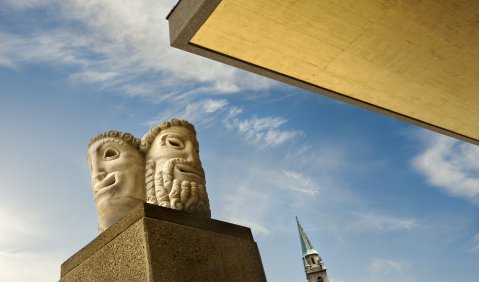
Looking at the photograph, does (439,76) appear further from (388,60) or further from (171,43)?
(171,43)

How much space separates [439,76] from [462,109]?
117 cm

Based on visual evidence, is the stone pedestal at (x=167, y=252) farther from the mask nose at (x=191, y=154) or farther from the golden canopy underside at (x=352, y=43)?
the golden canopy underside at (x=352, y=43)

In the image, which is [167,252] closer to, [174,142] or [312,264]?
[174,142]

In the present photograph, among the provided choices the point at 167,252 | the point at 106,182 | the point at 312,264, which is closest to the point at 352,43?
the point at 106,182

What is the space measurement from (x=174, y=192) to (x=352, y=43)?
3001 millimetres

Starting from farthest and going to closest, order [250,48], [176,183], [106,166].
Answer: [250,48], [106,166], [176,183]

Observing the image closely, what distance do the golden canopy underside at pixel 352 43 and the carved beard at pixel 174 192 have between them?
1720mm

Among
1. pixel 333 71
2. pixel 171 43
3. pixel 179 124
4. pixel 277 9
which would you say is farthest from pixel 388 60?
pixel 179 124

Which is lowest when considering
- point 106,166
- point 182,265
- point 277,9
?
point 182,265

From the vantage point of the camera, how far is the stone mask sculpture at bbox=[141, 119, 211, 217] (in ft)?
9.45

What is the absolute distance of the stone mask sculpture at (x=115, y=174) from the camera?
3.03 meters

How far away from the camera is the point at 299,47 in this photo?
471 centimetres

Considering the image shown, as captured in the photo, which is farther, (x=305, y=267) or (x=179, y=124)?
(x=305, y=267)

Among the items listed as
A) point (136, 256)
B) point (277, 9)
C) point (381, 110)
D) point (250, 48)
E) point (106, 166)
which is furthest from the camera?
point (381, 110)
